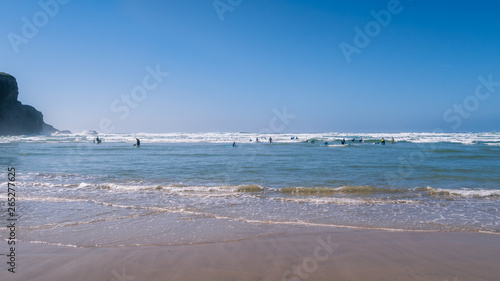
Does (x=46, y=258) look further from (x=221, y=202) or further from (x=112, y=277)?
(x=221, y=202)

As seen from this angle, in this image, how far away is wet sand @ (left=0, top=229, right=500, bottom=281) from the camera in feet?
14.4

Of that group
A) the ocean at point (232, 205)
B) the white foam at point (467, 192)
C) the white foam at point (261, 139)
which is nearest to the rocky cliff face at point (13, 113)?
the white foam at point (261, 139)

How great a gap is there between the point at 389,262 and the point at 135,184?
36.3 feet

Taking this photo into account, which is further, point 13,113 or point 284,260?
point 13,113

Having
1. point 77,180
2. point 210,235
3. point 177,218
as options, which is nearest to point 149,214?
point 177,218

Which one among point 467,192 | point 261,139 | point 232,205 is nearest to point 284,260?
point 232,205

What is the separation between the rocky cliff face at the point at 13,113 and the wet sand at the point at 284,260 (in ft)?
331

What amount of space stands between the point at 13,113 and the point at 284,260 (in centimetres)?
10805

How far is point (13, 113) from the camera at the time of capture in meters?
85.2

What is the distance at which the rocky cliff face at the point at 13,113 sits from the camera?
81188 mm

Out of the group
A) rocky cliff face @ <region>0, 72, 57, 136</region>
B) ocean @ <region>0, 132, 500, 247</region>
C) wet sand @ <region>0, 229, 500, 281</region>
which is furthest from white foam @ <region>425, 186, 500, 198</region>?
rocky cliff face @ <region>0, 72, 57, 136</region>

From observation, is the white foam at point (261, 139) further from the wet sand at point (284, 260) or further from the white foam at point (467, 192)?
the wet sand at point (284, 260)

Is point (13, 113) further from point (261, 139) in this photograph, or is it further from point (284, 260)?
point (284, 260)

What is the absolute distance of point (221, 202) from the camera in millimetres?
9531
